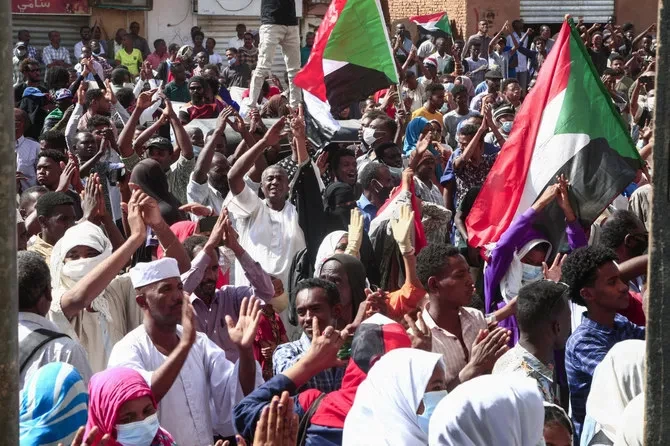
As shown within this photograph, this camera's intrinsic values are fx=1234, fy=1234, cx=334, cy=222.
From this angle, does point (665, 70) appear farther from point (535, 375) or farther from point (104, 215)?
point (104, 215)

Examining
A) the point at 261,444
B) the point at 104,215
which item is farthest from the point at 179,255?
the point at 261,444

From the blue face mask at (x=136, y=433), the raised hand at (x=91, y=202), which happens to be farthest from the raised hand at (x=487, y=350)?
the raised hand at (x=91, y=202)

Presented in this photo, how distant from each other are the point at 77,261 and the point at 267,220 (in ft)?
6.99

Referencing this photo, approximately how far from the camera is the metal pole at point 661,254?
2816mm

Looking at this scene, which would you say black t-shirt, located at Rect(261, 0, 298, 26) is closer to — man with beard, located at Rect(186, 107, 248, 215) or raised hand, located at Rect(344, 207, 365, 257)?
man with beard, located at Rect(186, 107, 248, 215)

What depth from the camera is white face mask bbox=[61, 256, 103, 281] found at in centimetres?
582

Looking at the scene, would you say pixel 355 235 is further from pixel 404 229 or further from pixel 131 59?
pixel 131 59

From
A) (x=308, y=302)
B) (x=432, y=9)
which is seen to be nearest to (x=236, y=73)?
(x=432, y=9)

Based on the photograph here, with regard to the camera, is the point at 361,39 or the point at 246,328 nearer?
the point at 246,328

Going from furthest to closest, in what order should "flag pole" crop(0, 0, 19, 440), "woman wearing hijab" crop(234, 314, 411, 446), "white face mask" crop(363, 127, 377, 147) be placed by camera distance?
1. "white face mask" crop(363, 127, 377, 147)
2. "woman wearing hijab" crop(234, 314, 411, 446)
3. "flag pole" crop(0, 0, 19, 440)

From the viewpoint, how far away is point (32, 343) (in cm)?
467

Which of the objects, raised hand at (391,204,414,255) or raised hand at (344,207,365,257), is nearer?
raised hand at (391,204,414,255)

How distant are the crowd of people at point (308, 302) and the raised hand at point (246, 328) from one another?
1cm

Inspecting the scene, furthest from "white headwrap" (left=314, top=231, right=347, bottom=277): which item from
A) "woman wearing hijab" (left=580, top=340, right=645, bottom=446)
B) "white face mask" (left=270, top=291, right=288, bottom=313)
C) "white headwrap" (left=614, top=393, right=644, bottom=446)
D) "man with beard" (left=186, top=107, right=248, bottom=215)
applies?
"white headwrap" (left=614, top=393, right=644, bottom=446)
